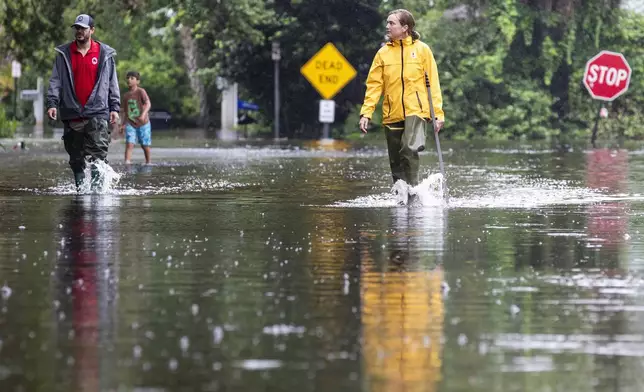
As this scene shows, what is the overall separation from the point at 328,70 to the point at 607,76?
8.23m

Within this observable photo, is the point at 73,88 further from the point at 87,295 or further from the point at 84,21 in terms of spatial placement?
the point at 87,295

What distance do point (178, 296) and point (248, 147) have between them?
29.4 metres

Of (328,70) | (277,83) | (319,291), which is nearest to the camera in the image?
(319,291)

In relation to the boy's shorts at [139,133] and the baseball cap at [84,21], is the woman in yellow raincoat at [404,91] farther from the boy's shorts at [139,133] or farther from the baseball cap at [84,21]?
the boy's shorts at [139,133]

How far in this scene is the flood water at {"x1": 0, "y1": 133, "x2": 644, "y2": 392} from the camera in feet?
24.2

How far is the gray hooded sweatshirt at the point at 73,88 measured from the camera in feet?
62.0

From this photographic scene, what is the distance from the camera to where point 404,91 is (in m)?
17.6

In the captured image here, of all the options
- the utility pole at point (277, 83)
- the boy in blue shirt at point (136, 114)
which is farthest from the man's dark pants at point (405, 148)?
the utility pole at point (277, 83)

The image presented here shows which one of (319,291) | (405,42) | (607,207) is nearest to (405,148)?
(405,42)

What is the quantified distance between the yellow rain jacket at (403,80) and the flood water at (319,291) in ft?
3.14

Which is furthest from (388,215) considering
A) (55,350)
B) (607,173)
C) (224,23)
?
(224,23)

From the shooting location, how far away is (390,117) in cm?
1781

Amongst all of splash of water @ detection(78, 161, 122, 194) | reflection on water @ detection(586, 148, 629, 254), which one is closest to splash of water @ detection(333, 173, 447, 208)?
reflection on water @ detection(586, 148, 629, 254)

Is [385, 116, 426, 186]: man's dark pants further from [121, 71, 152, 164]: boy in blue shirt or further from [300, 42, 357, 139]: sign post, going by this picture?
[300, 42, 357, 139]: sign post
